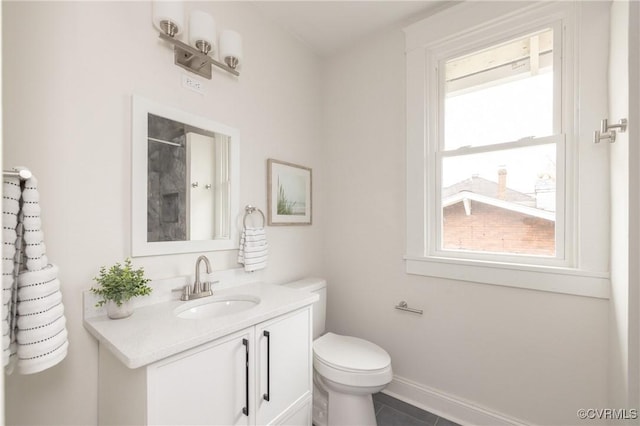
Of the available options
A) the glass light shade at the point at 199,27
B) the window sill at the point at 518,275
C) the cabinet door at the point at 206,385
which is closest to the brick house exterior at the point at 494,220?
the window sill at the point at 518,275

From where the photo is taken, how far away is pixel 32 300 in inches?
32.3

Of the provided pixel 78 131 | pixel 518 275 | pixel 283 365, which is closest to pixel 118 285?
pixel 78 131

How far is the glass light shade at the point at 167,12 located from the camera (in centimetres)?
124

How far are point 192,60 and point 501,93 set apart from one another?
1.68m

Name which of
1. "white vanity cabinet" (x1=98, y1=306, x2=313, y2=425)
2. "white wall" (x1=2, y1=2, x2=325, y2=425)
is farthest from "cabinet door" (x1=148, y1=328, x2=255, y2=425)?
"white wall" (x1=2, y1=2, x2=325, y2=425)

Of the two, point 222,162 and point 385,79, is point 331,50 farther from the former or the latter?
point 222,162

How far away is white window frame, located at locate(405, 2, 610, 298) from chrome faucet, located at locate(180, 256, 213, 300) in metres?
1.19

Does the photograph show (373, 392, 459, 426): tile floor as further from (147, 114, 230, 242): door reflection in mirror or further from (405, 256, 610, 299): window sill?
(147, 114, 230, 242): door reflection in mirror

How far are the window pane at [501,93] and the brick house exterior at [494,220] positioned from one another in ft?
0.93

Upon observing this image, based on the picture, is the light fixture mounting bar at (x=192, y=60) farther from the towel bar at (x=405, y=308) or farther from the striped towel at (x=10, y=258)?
the towel bar at (x=405, y=308)

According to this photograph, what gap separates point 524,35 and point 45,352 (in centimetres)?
244

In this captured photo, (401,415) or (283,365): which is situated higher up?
(283,365)

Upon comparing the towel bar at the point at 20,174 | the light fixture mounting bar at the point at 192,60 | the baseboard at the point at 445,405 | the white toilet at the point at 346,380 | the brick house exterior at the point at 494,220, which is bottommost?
the baseboard at the point at 445,405

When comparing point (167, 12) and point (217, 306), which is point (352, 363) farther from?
point (167, 12)
